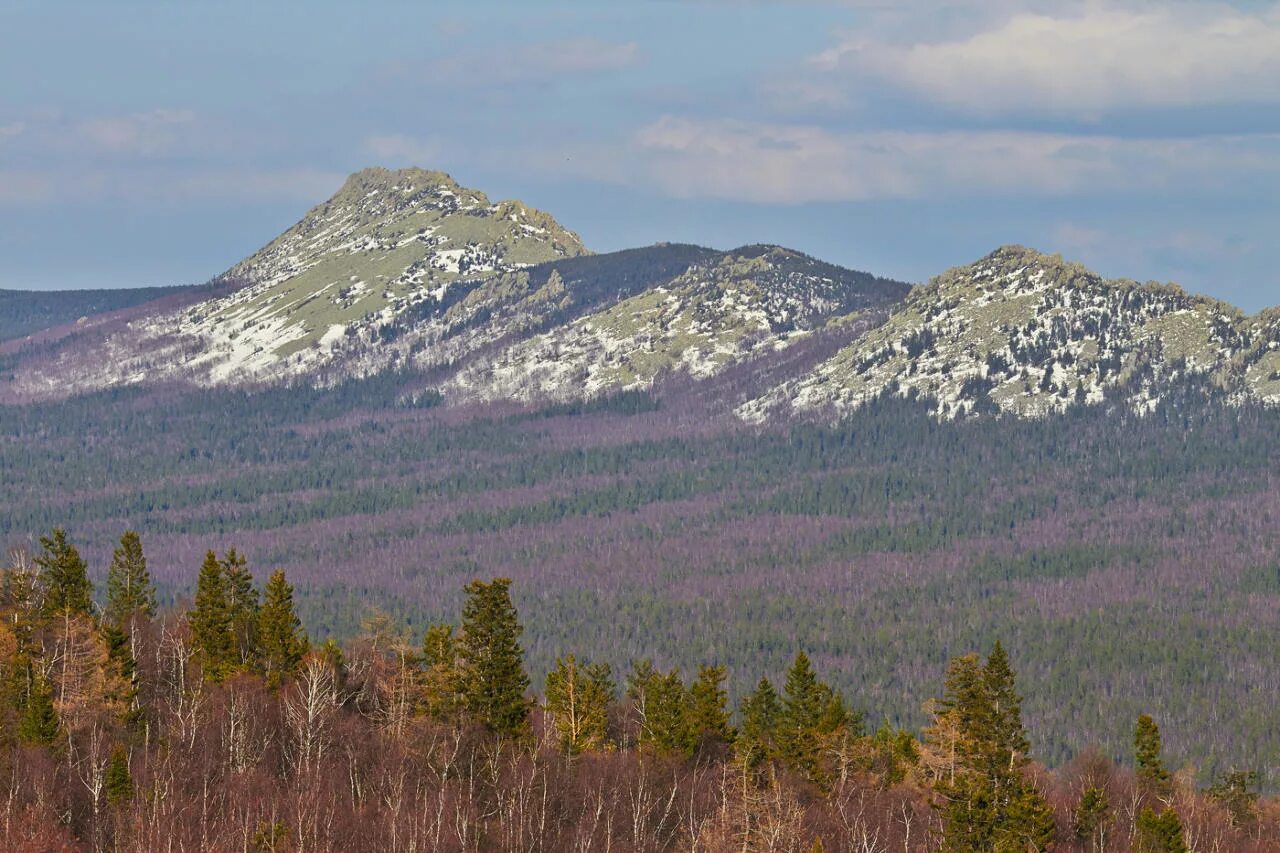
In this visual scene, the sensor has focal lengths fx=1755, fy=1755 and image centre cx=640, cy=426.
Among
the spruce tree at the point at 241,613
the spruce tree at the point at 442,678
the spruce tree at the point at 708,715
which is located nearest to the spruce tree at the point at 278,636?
the spruce tree at the point at 241,613

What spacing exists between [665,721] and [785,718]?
861 cm

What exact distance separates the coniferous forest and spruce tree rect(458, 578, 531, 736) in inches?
5.6

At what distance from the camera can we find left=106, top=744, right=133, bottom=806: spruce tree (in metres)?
88.4

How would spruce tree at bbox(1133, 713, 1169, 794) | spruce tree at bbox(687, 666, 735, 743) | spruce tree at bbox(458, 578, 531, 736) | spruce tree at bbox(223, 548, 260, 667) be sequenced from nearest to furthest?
spruce tree at bbox(458, 578, 531, 736) < spruce tree at bbox(687, 666, 735, 743) < spruce tree at bbox(223, 548, 260, 667) < spruce tree at bbox(1133, 713, 1169, 794)

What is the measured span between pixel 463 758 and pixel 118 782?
21.7 metres

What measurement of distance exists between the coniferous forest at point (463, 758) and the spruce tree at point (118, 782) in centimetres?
11

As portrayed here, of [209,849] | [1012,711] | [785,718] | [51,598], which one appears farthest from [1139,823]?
[51,598]

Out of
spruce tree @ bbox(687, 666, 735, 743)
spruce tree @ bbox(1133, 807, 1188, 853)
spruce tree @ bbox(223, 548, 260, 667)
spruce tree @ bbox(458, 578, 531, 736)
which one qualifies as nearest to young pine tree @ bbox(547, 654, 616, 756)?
spruce tree @ bbox(458, 578, 531, 736)

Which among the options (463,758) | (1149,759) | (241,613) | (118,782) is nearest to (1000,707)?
(463,758)

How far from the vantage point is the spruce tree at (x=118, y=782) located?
88.4 metres

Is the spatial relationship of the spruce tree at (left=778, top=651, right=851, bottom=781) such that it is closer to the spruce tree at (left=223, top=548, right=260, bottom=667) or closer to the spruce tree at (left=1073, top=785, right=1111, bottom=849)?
the spruce tree at (left=1073, top=785, right=1111, bottom=849)

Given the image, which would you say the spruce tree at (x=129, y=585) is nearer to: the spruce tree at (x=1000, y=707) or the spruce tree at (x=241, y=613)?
the spruce tree at (x=241, y=613)

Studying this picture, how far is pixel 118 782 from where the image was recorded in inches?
3504

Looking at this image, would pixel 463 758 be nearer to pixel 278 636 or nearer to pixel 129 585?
pixel 278 636
